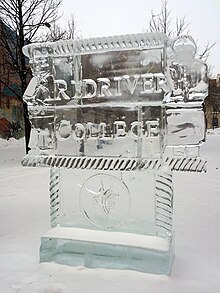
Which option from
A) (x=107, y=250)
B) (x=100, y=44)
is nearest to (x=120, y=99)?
(x=100, y=44)

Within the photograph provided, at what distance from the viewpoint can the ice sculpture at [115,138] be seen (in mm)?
3029

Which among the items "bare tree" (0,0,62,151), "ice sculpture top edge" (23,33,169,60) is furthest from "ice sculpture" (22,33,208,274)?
"bare tree" (0,0,62,151)

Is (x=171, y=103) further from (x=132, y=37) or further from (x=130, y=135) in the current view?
(x=132, y=37)

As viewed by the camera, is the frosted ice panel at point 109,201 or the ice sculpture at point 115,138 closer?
the ice sculpture at point 115,138

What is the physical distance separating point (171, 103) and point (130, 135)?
1.51ft

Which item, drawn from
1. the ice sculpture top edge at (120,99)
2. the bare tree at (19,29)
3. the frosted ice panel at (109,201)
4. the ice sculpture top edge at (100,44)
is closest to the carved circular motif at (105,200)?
the frosted ice panel at (109,201)

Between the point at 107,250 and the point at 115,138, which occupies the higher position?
the point at 115,138

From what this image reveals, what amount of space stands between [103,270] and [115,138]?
1211 mm

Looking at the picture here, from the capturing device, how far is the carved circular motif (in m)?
3.32

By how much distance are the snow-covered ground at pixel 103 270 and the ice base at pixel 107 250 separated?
0.24 ft

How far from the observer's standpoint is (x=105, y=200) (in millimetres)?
3367

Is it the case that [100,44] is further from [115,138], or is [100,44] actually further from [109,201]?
[109,201]

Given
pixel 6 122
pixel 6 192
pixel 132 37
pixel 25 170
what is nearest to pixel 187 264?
pixel 132 37

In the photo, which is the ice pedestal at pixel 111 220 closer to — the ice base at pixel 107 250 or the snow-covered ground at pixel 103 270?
the ice base at pixel 107 250
